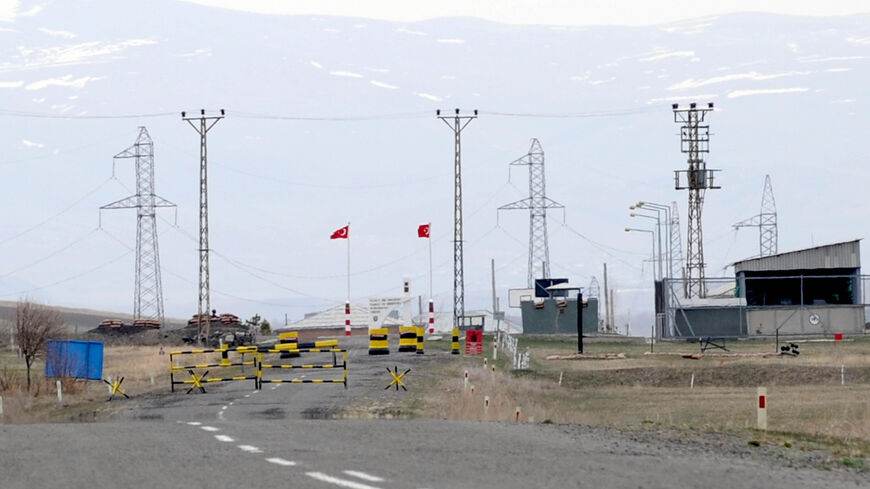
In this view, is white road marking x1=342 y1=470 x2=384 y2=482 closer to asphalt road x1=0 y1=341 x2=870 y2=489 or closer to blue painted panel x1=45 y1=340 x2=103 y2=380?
asphalt road x1=0 y1=341 x2=870 y2=489

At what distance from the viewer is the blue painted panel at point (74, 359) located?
43.1m

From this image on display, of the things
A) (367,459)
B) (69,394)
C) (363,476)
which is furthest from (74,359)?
(363,476)

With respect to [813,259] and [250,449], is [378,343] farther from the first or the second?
[250,449]

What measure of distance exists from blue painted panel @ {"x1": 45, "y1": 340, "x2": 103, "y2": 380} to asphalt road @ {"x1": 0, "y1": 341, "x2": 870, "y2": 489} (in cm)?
2009

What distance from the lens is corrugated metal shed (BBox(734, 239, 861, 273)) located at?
85.6 m

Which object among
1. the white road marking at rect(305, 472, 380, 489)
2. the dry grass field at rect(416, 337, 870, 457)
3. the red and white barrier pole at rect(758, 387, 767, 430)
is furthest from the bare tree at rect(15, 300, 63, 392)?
the white road marking at rect(305, 472, 380, 489)

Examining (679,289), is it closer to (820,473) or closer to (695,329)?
(695,329)

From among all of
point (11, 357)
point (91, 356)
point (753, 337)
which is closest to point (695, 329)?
point (753, 337)

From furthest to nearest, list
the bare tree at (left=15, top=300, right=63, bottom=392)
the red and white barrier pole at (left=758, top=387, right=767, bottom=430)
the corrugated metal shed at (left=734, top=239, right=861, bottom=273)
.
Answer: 1. the corrugated metal shed at (left=734, top=239, right=861, bottom=273)
2. the bare tree at (left=15, top=300, right=63, bottom=392)
3. the red and white barrier pole at (left=758, top=387, right=767, bottom=430)

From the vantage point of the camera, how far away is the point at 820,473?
16078mm

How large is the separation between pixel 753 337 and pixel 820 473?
60.3 m

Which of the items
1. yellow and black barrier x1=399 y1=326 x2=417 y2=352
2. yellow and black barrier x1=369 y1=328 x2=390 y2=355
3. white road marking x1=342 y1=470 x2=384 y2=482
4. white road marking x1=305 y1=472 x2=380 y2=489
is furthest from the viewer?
yellow and black barrier x1=399 y1=326 x2=417 y2=352

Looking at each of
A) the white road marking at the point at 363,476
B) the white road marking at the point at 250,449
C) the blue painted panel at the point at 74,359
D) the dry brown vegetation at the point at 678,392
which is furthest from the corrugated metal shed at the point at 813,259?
the white road marking at the point at 363,476

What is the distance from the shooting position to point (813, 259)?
86.4 m
